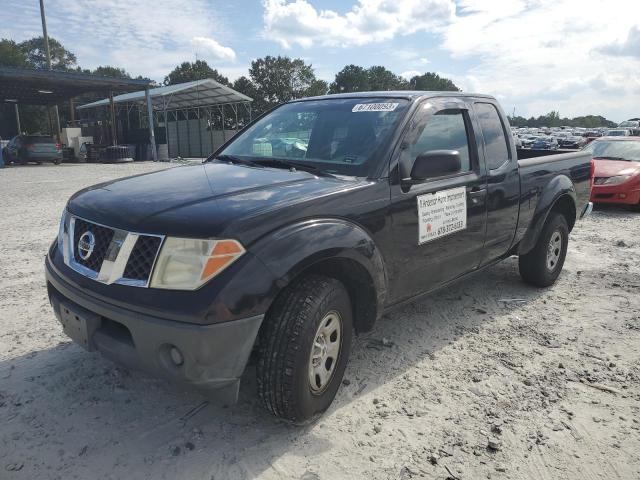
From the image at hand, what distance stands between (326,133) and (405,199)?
30.9 inches

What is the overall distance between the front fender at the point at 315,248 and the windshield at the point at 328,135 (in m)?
0.48

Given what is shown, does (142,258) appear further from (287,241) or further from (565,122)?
(565,122)

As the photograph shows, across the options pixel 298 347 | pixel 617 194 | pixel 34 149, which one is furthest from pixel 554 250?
pixel 34 149

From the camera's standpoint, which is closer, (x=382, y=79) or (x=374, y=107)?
(x=374, y=107)

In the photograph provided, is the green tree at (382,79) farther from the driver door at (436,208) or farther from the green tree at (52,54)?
the driver door at (436,208)

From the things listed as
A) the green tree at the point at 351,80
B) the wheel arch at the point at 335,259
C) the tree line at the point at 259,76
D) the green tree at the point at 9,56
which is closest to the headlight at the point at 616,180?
the wheel arch at the point at 335,259

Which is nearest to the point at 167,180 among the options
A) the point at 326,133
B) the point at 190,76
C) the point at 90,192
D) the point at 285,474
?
the point at 90,192

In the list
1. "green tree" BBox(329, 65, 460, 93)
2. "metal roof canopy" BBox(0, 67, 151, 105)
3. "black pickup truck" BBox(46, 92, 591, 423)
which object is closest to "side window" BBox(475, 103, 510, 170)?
"black pickup truck" BBox(46, 92, 591, 423)

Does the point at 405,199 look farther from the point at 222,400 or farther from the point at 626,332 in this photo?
the point at 626,332

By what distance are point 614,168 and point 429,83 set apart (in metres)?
86.8

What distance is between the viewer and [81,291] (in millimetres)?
2475

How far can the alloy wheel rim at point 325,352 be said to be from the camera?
2572mm

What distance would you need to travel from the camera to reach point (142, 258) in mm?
2252

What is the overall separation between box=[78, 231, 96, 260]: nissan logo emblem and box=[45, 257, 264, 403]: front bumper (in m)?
0.24
